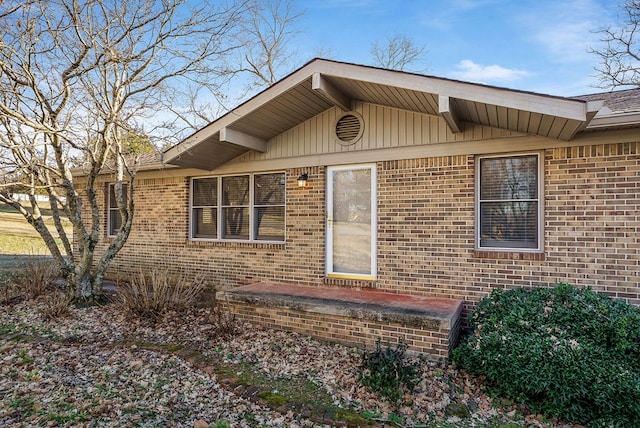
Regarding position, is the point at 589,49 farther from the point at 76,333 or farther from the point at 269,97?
the point at 76,333

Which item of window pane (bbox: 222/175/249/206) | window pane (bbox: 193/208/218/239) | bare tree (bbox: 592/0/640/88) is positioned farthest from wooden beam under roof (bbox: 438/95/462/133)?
bare tree (bbox: 592/0/640/88)

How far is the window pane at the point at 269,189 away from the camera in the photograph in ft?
23.5

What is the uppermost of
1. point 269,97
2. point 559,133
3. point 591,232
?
point 269,97

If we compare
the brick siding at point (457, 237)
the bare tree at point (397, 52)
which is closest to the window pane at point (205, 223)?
the brick siding at point (457, 237)

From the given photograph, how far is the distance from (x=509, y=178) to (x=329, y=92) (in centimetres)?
288

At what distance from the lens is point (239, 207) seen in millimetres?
7617

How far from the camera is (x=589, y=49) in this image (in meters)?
11.4

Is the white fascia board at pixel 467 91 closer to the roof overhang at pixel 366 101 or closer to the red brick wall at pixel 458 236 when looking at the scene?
the roof overhang at pixel 366 101

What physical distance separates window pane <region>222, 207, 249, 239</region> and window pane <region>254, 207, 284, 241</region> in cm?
29

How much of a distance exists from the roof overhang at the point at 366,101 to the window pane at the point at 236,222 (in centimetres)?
106

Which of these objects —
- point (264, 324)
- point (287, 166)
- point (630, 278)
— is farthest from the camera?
point (287, 166)

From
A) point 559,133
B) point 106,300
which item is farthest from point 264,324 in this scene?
point 559,133

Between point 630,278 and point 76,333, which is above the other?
point 630,278

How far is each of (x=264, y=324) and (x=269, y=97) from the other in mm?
3473
